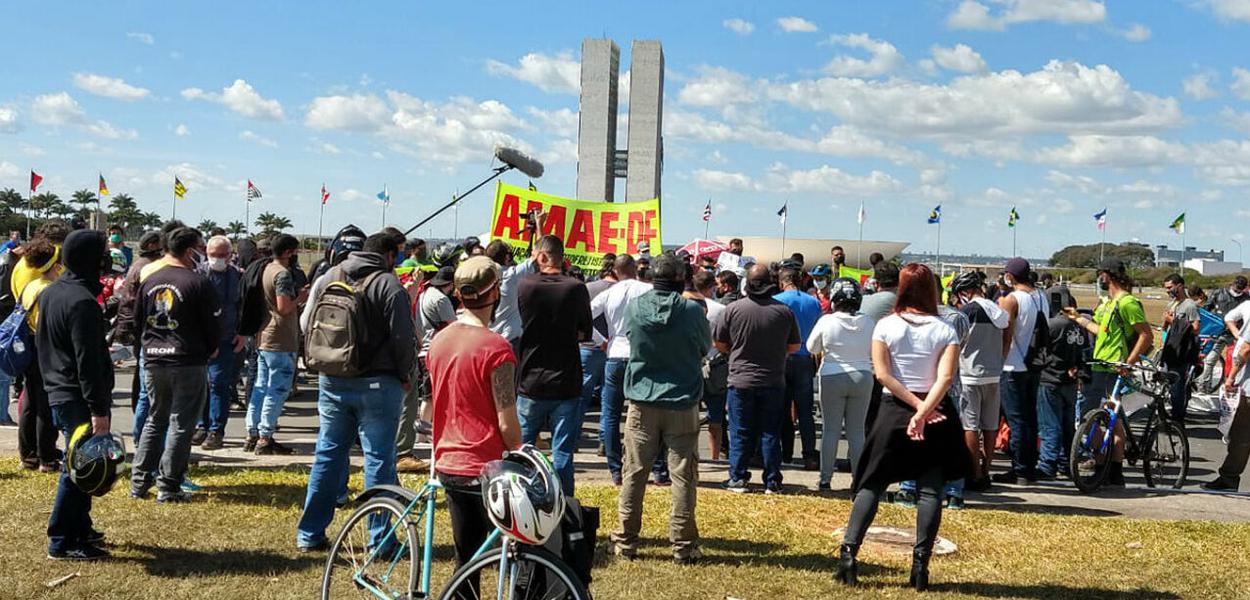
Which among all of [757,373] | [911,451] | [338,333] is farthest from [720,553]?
[338,333]

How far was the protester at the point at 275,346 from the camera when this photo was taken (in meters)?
9.21

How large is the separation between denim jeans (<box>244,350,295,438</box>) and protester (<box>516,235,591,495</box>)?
10.1ft

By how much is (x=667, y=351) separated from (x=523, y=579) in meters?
2.71

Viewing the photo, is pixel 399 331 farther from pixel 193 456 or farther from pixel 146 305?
pixel 193 456

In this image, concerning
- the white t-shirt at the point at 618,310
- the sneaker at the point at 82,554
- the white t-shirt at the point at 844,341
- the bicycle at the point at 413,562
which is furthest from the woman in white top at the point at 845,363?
the sneaker at the point at 82,554

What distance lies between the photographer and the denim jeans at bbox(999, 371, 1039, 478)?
9328 mm

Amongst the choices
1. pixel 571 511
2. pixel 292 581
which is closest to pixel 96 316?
pixel 292 581

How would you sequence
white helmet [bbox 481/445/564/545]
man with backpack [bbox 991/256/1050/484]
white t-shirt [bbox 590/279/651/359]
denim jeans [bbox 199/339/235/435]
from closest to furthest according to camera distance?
white helmet [bbox 481/445/564/545] → white t-shirt [bbox 590/279/651/359] → man with backpack [bbox 991/256/1050/484] → denim jeans [bbox 199/339/235/435]

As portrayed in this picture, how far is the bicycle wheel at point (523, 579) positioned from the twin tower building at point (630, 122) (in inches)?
1498

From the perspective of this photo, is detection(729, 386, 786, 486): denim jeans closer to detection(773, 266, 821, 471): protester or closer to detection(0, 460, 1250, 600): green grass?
detection(0, 460, 1250, 600): green grass

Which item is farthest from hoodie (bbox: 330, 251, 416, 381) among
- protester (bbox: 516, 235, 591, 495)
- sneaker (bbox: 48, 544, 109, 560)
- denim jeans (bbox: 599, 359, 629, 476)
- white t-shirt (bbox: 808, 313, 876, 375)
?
white t-shirt (bbox: 808, 313, 876, 375)

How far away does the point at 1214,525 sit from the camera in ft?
26.0

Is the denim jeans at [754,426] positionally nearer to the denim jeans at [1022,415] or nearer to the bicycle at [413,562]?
the denim jeans at [1022,415]

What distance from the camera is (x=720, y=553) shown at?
22.5 ft
